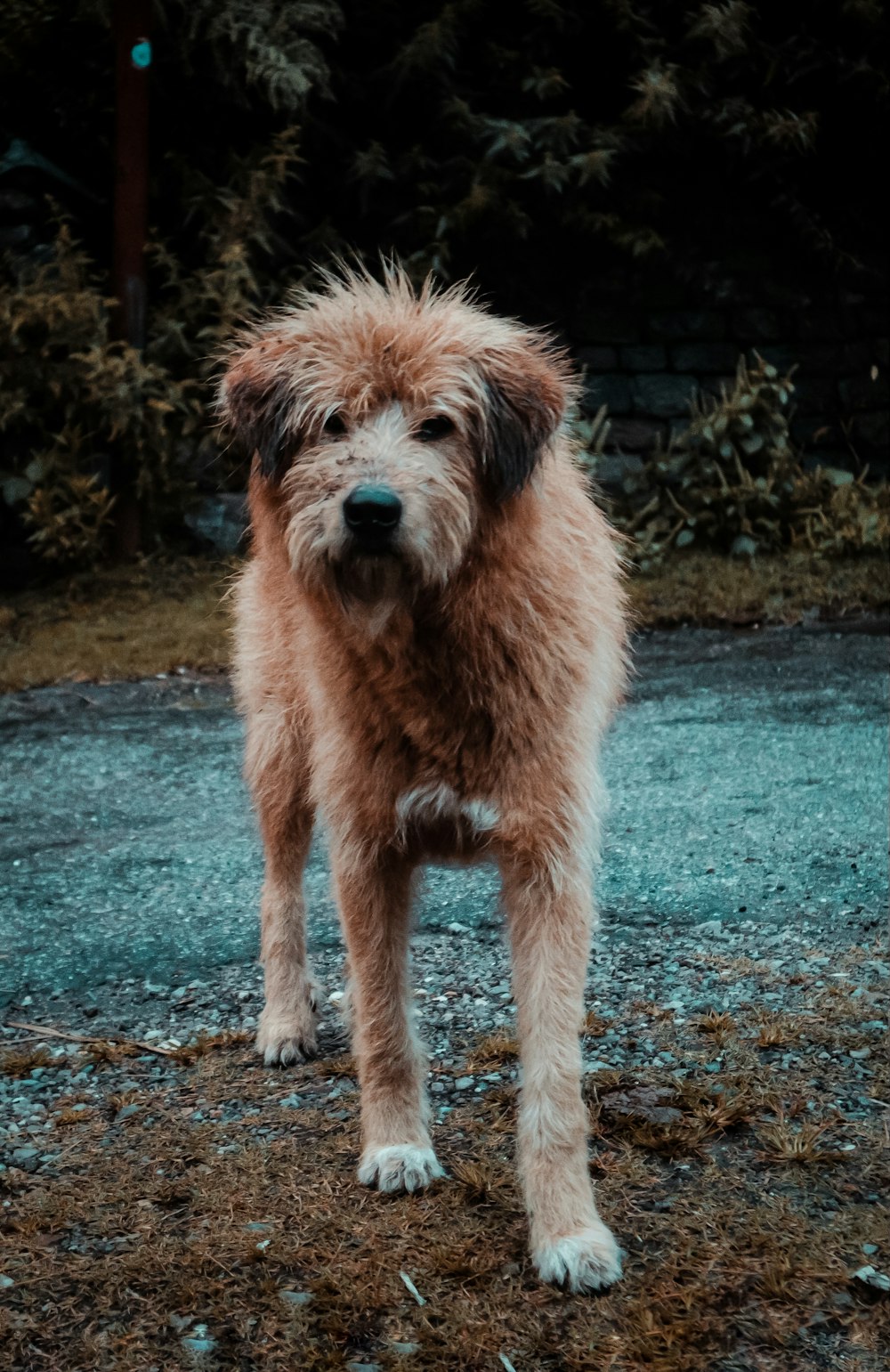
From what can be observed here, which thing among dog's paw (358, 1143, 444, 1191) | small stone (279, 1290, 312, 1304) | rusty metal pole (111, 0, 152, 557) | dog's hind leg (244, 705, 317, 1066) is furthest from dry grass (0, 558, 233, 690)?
small stone (279, 1290, 312, 1304)

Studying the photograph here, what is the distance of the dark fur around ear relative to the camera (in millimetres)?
2930

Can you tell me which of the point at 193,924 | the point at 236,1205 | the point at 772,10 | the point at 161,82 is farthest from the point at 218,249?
the point at 236,1205

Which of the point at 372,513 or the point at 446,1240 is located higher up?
the point at 372,513

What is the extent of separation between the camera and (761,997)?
404 cm

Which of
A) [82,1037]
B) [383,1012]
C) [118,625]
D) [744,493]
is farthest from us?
[744,493]

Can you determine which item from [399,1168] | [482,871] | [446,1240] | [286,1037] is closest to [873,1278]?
[446,1240]

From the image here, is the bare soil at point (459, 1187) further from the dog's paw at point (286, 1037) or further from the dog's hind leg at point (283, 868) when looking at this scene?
the dog's hind leg at point (283, 868)

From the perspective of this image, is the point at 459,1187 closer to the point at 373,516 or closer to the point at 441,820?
the point at 441,820

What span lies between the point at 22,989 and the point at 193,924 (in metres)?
0.69

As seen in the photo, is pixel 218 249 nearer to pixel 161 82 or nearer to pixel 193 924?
pixel 161 82

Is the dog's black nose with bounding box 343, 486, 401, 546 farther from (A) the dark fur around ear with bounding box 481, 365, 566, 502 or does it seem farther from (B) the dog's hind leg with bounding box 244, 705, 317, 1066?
(B) the dog's hind leg with bounding box 244, 705, 317, 1066

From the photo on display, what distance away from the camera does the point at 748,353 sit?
12203 mm

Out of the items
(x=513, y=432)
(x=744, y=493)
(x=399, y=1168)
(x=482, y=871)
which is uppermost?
(x=513, y=432)

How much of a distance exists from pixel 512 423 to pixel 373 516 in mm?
443
